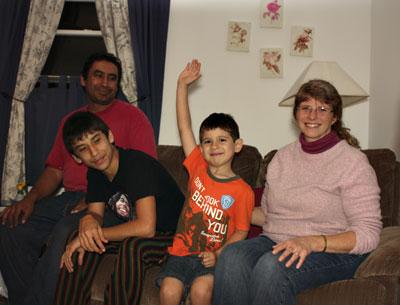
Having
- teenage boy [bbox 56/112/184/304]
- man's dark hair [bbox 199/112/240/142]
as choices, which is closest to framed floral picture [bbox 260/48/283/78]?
man's dark hair [bbox 199/112/240/142]

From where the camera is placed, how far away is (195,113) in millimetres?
A: 3484

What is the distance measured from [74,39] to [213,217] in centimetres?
248

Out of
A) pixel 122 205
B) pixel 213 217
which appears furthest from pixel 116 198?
pixel 213 217

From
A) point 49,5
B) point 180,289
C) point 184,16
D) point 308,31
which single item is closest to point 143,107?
point 184,16

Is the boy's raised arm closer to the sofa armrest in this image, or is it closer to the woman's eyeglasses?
the woman's eyeglasses

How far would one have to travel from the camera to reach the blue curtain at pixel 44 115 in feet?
11.4

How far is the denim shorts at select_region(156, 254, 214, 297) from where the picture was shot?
176 cm

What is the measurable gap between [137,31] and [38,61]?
2.48ft

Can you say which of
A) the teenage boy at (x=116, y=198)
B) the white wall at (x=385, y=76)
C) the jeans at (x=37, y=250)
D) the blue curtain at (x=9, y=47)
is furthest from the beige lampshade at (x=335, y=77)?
the blue curtain at (x=9, y=47)

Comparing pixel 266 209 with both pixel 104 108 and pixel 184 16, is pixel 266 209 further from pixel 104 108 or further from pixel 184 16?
pixel 184 16

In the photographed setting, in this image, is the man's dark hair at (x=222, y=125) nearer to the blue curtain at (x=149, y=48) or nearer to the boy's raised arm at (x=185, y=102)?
the boy's raised arm at (x=185, y=102)

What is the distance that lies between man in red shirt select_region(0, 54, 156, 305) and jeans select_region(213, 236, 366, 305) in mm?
687

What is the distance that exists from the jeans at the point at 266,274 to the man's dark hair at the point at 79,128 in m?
0.74

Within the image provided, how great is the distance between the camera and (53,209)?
2.39 meters
